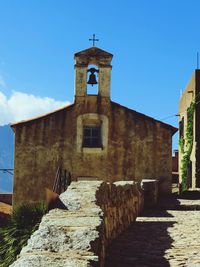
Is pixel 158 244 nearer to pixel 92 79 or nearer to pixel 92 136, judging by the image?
pixel 92 136

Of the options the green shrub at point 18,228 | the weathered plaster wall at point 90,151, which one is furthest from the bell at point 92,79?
the green shrub at point 18,228

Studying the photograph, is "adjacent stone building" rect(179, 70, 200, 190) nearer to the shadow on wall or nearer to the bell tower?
the bell tower

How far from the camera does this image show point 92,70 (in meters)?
23.5

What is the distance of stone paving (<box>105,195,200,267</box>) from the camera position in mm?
6688

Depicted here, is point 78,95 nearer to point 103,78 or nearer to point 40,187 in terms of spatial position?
point 103,78

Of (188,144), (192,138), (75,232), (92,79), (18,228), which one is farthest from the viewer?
(188,144)

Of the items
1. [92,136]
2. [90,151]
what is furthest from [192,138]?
[90,151]

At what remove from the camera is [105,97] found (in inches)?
939

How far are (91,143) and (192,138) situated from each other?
5890mm

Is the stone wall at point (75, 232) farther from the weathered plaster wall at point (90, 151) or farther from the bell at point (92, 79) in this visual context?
the bell at point (92, 79)

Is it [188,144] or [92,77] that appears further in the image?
[188,144]

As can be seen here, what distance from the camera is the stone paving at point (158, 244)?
6688 millimetres

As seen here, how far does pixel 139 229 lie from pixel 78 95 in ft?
46.5

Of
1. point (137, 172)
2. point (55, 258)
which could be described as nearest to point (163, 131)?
point (137, 172)
